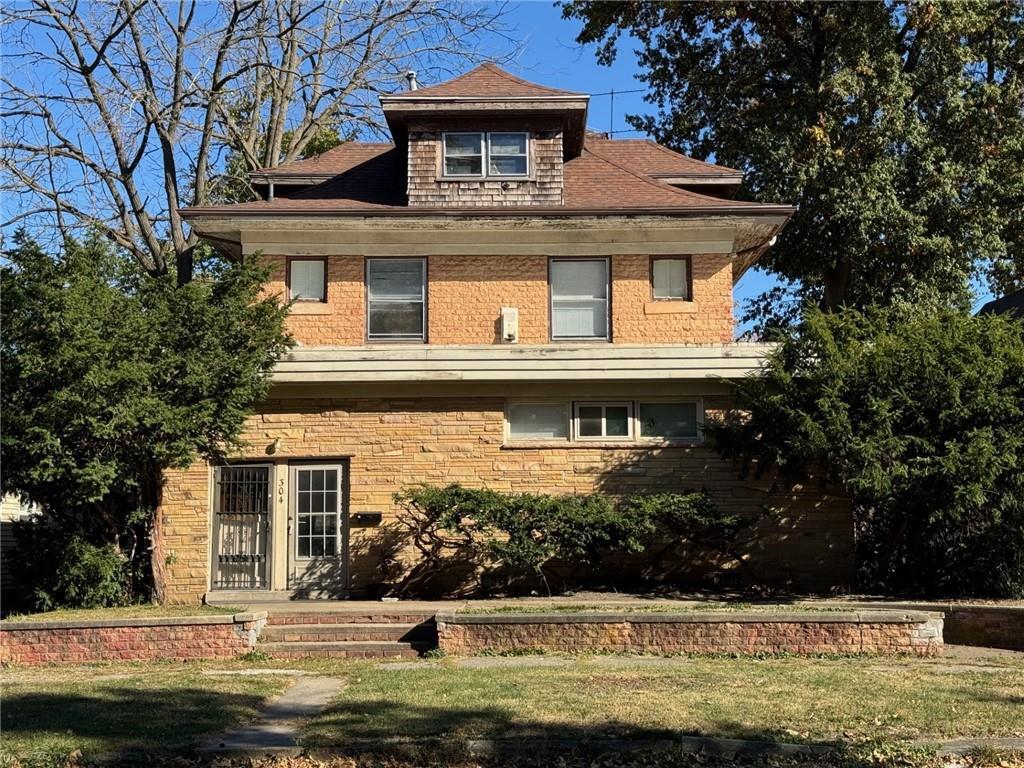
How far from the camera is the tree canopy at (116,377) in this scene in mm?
14016

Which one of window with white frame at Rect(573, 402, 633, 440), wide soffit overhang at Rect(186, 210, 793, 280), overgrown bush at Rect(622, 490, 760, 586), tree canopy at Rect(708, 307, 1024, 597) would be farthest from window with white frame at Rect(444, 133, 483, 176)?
overgrown bush at Rect(622, 490, 760, 586)

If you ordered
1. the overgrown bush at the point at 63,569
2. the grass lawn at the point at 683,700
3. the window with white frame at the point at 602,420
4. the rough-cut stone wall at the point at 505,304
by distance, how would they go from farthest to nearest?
1. the rough-cut stone wall at the point at 505,304
2. the window with white frame at the point at 602,420
3. the overgrown bush at the point at 63,569
4. the grass lawn at the point at 683,700

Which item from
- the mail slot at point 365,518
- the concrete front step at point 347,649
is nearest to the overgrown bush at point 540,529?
the mail slot at point 365,518

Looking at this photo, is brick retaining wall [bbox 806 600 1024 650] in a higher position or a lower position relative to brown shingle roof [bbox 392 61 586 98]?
lower

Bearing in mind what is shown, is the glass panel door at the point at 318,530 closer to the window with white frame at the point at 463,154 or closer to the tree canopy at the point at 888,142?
the window with white frame at the point at 463,154

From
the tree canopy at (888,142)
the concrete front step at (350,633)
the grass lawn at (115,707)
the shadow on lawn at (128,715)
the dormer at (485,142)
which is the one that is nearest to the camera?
the grass lawn at (115,707)

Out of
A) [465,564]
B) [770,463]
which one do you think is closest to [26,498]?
[465,564]

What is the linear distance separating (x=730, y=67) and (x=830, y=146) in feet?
13.9

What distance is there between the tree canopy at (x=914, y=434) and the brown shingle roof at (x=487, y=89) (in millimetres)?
6238

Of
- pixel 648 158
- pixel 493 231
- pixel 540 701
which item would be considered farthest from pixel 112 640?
pixel 648 158

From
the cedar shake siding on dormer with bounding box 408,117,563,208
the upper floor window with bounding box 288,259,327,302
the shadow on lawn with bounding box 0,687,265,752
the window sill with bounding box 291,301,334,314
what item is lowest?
the shadow on lawn with bounding box 0,687,265,752

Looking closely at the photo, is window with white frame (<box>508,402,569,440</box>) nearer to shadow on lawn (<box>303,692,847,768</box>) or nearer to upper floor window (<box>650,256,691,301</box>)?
upper floor window (<box>650,256,691,301</box>)

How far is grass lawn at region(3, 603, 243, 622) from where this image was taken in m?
13.3

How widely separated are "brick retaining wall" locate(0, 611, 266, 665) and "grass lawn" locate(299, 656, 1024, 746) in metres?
1.95
